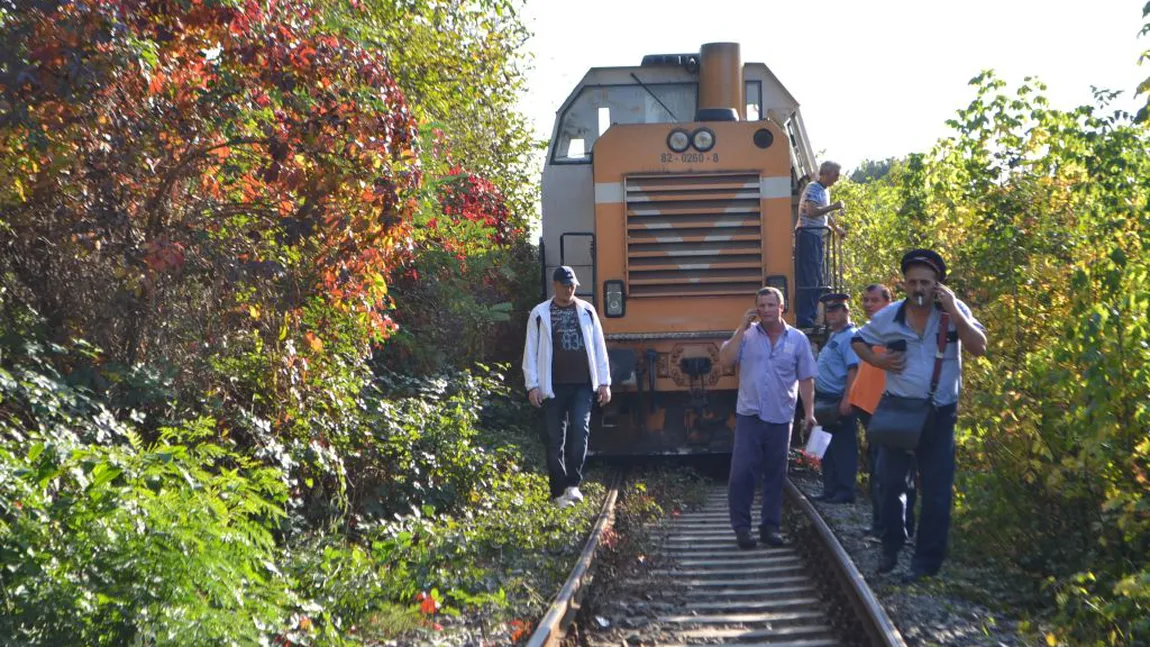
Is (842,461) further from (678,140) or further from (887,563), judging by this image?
(678,140)

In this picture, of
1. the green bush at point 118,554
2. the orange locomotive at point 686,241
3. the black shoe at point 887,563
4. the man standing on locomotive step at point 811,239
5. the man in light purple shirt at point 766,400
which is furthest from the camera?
the orange locomotive at point 686,241

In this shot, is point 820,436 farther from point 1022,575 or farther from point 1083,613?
point 1083,613

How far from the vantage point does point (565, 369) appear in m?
9.03

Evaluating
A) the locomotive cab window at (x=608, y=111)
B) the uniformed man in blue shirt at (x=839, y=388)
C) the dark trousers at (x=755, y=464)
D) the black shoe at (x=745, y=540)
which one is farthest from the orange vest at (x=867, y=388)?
the locomotive cab window at (x=608, y=111)

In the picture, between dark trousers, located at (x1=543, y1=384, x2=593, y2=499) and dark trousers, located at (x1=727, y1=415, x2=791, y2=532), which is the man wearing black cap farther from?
dark trousers, located at (x1=543, y1=384, x2=593, y2=499)

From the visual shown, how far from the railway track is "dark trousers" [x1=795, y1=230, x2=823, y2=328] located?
319cm

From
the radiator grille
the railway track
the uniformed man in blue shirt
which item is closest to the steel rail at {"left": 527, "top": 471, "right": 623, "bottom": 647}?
the railway track

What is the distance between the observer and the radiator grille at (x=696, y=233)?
11898mm

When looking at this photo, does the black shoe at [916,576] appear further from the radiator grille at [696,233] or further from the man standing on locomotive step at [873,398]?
the radiator grille at [696,233]

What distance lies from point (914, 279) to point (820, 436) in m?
1.59

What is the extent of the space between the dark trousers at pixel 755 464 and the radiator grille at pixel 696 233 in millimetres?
3774

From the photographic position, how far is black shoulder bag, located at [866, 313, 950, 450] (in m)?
6.64

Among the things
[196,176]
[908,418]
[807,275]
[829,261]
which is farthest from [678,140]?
[196,176]

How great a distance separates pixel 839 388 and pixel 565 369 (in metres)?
2.24
